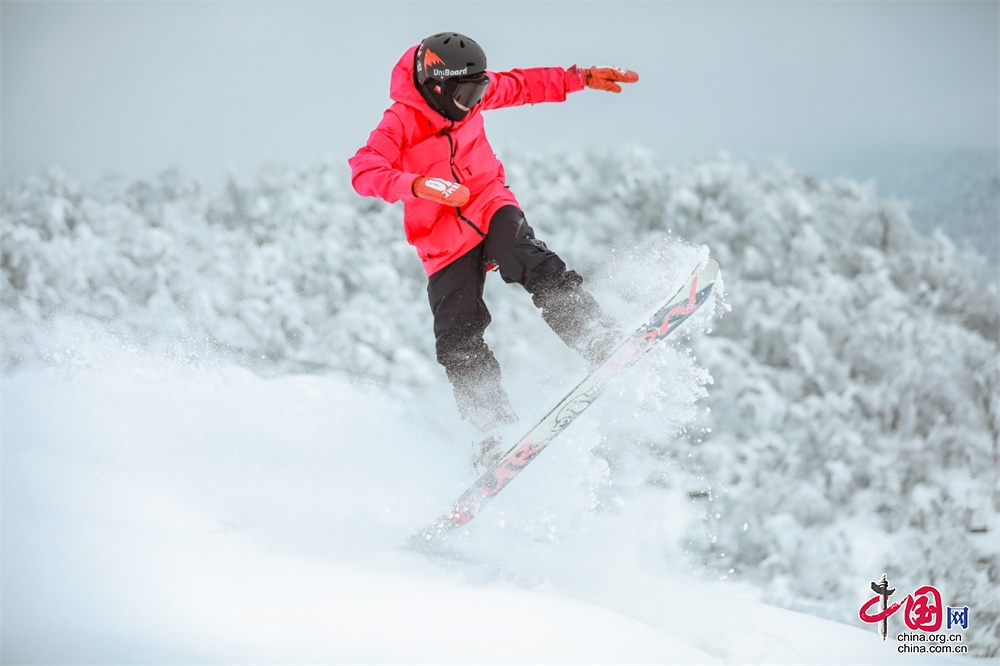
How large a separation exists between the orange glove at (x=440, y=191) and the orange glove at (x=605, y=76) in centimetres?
107

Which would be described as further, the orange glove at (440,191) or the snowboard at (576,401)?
the snowboard at (576,401)

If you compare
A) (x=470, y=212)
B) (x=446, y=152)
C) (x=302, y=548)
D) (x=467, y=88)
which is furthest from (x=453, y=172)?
(x=302, y=548)

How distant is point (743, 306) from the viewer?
8984mm

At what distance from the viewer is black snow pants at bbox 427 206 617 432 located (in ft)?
9.29

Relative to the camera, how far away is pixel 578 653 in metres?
2.60

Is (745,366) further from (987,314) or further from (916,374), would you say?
(987,314)

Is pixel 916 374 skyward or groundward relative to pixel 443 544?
skyward

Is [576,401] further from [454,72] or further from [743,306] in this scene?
[743,306]

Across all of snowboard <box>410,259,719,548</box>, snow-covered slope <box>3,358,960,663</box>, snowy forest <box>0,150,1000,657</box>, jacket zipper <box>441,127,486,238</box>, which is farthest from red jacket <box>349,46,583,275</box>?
snowy forest <box>0,150,1000,657</box>

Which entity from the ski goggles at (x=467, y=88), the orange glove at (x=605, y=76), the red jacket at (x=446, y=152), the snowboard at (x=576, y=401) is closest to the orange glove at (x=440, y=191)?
the red jacket at (x=446, y=152)

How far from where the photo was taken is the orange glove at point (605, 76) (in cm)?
308

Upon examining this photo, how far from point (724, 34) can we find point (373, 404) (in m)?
7.43

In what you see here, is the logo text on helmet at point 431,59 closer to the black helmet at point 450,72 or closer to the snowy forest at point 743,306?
the black helmet at point 450,72

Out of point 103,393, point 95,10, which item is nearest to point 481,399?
point 103,393
